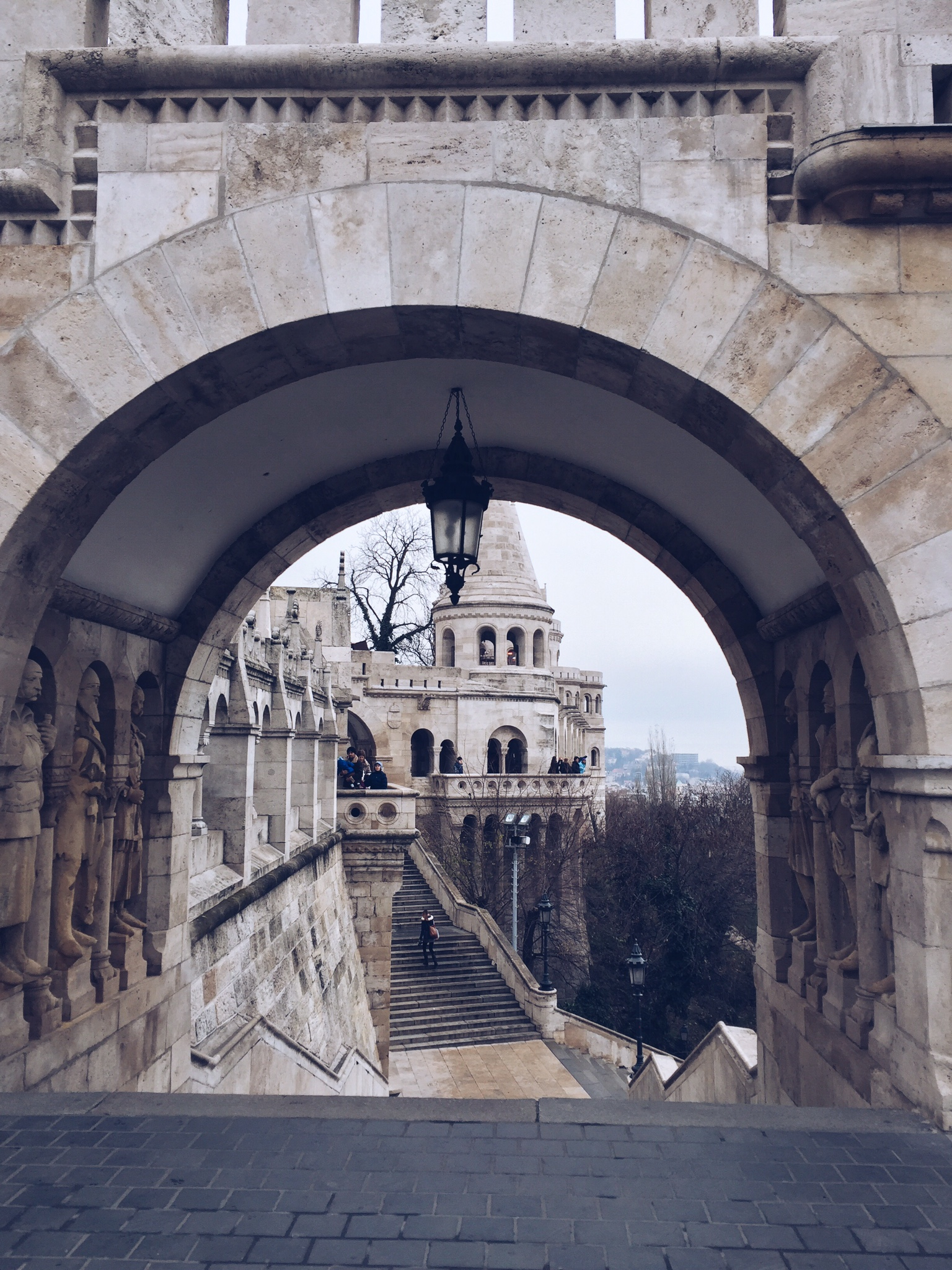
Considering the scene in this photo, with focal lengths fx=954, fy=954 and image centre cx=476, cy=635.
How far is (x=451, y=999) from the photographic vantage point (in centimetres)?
2072

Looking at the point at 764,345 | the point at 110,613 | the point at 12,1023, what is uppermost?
the point at 764,345

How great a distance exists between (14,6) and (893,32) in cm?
358

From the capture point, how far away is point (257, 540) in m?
6.08

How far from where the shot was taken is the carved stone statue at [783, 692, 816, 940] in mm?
5246

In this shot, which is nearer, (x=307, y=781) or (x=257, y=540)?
(x=257, y=540)

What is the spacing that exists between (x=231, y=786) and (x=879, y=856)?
6913 millimetres

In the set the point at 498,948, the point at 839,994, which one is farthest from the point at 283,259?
the point at 498,948

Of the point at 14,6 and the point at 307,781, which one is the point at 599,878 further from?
the point at 14,6

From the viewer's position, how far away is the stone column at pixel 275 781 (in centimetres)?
1148

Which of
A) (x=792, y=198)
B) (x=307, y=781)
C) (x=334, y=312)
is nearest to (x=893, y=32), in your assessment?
(x=792, y=198)

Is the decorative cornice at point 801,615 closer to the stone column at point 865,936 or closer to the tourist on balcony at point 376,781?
the stone column at point 865,936

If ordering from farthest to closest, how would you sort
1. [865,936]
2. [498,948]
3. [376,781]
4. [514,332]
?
[498,948] < [376,781] < [865,936] < [514,332]

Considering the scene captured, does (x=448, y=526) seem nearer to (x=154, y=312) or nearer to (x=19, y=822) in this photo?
(x=154, y=312)

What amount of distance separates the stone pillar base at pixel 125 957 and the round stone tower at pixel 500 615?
3307cm
